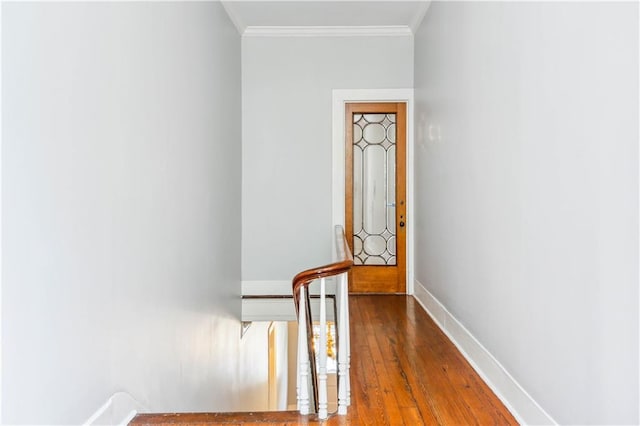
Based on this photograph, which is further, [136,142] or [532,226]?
[136,142]

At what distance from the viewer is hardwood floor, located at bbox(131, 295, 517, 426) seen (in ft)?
6.98

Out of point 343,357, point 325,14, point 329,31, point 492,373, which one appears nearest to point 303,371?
point 343,357

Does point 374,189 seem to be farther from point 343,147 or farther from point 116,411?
point 116,411

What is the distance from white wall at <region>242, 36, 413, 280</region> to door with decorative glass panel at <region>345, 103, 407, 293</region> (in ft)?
0.81

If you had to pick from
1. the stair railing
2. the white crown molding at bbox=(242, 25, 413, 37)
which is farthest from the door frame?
the stair railing

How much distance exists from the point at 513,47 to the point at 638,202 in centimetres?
121

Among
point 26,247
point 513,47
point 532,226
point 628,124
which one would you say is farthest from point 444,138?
point 26,247

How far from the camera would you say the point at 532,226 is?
2.08 m

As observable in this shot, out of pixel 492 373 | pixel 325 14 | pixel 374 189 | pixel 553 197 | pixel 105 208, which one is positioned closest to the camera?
pixel 553 197

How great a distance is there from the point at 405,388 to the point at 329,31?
3.77 m

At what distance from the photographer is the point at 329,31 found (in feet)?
16.3

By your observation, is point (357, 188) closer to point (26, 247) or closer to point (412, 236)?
point (412, 236)

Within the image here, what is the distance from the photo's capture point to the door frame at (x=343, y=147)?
4.97 m

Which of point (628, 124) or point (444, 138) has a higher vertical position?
point (444, 138)
